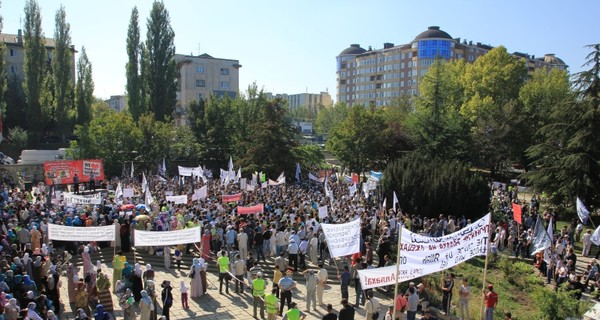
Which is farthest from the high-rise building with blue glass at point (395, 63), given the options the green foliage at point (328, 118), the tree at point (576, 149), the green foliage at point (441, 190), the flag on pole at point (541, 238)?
the flag on pole at point (541, 238)

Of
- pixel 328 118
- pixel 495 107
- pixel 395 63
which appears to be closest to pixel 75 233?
pixel 495 107

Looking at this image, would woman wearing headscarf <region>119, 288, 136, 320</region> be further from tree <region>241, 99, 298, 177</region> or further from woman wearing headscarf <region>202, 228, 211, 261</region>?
tree <region>241, 99, 298, 177</region>

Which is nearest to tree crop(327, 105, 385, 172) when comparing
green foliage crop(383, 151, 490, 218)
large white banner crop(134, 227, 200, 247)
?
green foliage crop(383, 151, 490, 218)

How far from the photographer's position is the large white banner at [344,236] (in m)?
14.8

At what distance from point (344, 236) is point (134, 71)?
49.6m

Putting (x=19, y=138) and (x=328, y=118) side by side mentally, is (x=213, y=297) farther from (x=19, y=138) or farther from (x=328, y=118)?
(x=328, y=118)

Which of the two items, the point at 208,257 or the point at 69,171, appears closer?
the point at 208,257

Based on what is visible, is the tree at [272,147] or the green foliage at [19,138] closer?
the tree at [272,147]

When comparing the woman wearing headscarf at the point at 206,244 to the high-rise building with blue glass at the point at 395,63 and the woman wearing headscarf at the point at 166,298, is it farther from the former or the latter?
the high-rise building with blue glass at the point at 395,63

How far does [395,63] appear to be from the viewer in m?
119

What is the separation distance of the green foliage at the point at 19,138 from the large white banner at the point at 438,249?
56.6 metres

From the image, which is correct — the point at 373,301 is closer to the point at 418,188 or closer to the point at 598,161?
the point at 418,188

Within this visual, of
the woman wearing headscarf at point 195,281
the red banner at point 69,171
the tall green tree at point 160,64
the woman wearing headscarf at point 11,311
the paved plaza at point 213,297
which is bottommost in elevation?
the paved plaza at point 213,297

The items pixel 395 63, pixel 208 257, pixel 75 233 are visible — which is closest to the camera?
pixel 75 233
